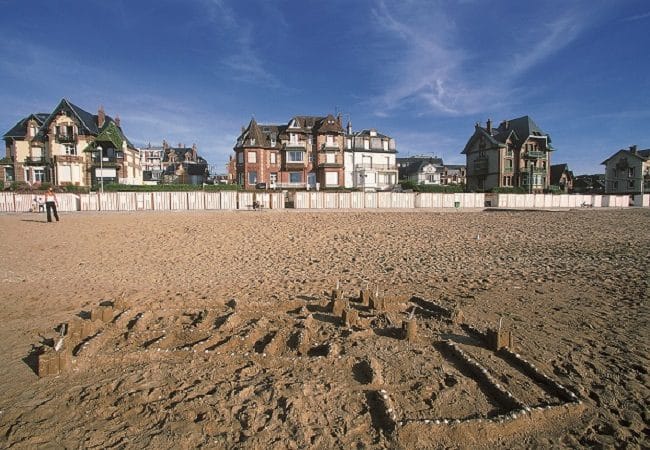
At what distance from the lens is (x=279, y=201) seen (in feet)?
112

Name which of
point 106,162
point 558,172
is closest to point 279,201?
point 106,162

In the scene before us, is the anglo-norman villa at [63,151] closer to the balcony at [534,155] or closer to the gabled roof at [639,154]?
the balcony at [534,155]

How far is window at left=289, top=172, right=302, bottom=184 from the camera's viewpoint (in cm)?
5041

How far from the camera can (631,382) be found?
12.9ft

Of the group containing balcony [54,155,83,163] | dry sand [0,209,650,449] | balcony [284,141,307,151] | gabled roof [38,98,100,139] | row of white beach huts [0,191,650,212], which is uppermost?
gabled roof [38,98,100,139]

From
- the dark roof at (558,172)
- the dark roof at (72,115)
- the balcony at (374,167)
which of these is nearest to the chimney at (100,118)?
the dark roof at (72,115)

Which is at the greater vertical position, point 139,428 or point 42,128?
point 42,128

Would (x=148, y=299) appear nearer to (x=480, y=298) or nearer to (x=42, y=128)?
(x=480, y=298)

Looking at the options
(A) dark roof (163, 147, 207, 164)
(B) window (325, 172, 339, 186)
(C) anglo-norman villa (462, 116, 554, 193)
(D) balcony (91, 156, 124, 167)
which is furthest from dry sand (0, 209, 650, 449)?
(A) dark roof (163, 147, 207, 164)

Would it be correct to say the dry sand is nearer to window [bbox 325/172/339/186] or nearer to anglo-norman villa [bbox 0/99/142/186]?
window [bbox 325/172/339/186]

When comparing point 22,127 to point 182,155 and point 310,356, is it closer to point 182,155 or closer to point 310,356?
point 182,155

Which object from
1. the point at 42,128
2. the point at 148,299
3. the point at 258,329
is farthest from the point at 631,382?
the point at 42,128

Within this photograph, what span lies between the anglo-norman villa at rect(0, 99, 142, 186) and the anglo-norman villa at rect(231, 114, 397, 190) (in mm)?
16186

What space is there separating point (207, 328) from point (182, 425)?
7.40 feet
